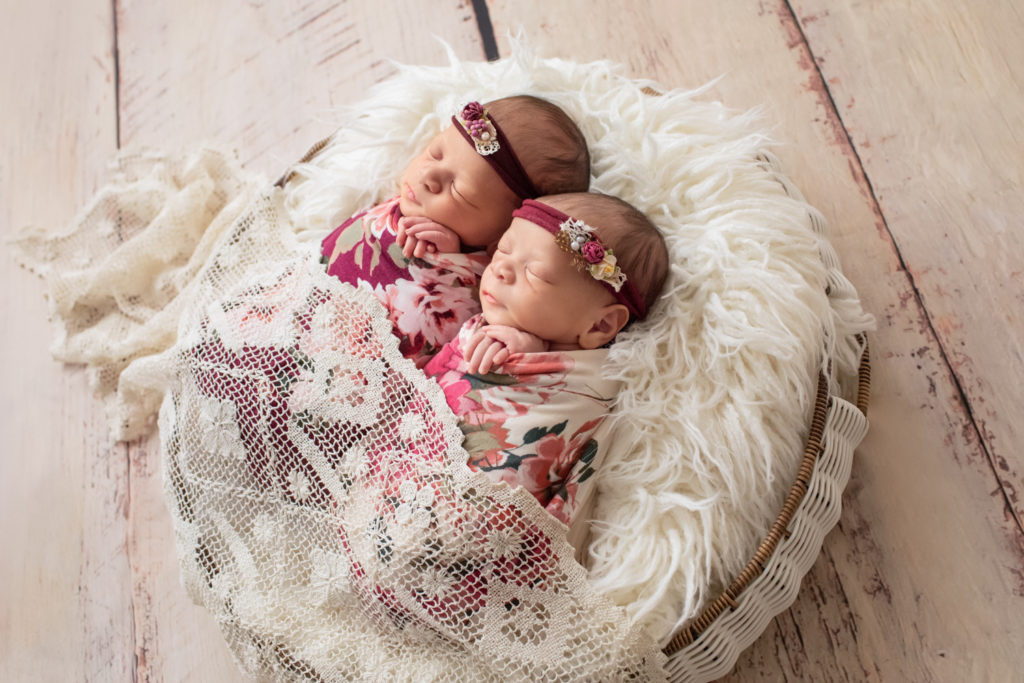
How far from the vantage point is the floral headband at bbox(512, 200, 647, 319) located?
112cm

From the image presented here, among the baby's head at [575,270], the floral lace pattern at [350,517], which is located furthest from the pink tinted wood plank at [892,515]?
the baby's head at [575,270]

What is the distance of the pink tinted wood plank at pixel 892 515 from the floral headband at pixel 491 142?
0.62 metres

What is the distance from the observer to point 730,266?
1.20 meters

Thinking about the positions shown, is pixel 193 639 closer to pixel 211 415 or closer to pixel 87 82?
pixel 211 415

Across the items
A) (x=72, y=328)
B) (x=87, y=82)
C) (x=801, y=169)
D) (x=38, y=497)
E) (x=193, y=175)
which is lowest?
(x=38, y=497)

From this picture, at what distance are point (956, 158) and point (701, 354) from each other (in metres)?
0.74

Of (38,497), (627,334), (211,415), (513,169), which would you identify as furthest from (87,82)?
(627,334)

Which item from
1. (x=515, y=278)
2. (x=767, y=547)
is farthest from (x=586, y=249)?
(x=767, y=547)

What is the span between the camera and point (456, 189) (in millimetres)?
1265

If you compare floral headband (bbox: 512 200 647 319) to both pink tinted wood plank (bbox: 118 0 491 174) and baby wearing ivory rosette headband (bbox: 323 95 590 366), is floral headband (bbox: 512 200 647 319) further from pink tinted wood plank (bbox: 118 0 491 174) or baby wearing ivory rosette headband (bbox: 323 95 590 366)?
pink tinted wood plank (bbox: 118 0 491 174)

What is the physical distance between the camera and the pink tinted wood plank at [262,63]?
1.77m

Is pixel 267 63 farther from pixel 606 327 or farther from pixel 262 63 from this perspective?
pixel 606 327

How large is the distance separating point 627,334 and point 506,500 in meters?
0.32

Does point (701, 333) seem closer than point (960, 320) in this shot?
Yes
